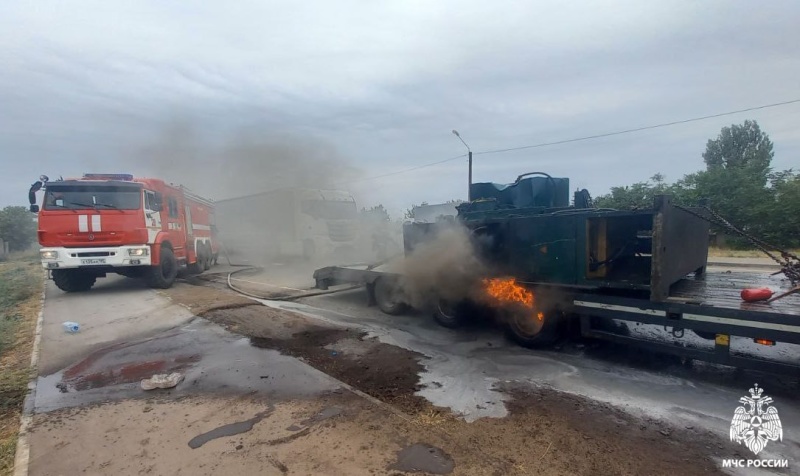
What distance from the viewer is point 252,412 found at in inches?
153

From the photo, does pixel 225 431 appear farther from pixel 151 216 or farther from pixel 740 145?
pixel 740 145

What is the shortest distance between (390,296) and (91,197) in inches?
319

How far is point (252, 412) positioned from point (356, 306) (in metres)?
5.40

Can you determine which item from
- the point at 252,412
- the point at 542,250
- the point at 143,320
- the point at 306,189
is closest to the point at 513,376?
the point at 542,250


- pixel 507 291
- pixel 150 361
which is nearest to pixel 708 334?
pixel 507 291

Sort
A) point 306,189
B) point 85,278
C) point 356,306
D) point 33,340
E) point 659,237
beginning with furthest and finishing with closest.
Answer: point 306,189, point 85,278, point 356,306, point 33,340, point 659,237

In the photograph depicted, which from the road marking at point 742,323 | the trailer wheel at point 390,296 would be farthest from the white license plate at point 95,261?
the road marking at point 742,323

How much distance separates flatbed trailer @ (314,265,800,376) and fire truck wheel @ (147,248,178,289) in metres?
10.0

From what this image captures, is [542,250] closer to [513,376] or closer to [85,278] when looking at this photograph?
[513,376]

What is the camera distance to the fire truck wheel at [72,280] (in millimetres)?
10945

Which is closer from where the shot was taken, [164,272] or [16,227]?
[164,272]

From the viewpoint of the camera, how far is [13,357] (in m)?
5.85

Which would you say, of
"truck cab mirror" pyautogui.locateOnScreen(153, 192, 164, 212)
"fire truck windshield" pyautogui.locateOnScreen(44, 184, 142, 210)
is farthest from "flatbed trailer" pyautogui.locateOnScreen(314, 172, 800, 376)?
"truck cab mirror" pyautogui.locateOnScreen(153, 192, 164, 212)

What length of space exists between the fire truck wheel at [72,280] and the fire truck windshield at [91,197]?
1.98 metres
